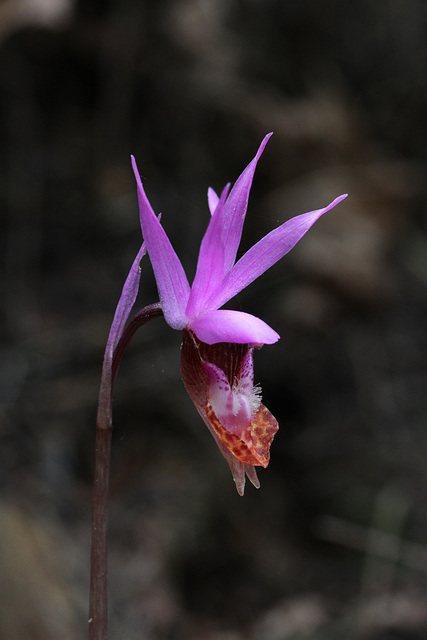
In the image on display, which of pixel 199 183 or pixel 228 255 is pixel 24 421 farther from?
pixel 228 255

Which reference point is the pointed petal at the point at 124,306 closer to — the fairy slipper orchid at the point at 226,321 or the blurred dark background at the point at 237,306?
the fairy slipper orchid at the point at 226,321

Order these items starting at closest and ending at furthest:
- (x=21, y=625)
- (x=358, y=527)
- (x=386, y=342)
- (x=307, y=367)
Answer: (x=21, y=625), (x=358, y=527), (x=307, y=367), (x=386, y=342)

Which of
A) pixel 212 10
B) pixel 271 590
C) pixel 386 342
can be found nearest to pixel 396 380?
pixel 386 342

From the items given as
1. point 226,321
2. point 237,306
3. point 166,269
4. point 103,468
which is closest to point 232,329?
point 226,321

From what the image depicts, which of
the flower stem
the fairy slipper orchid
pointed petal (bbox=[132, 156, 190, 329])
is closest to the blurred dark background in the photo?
the flower stem

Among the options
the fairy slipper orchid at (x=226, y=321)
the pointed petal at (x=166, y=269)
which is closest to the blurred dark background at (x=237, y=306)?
the fairy slipper orchid at (x=226, y=321)
